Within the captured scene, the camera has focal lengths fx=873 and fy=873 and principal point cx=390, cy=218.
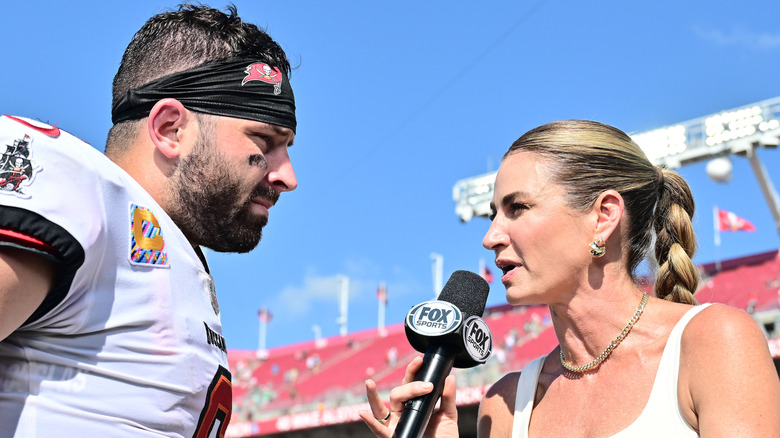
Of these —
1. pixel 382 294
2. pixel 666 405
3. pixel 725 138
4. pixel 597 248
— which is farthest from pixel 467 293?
pixel 382 294

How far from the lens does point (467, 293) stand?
258cm

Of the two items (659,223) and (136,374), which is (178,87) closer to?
(136,374)

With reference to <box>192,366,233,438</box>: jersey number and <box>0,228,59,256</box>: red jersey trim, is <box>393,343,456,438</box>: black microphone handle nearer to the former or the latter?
<box>192,366,233,438</box>: jersey number

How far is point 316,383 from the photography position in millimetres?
23969

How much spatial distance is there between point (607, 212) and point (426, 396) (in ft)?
3.21

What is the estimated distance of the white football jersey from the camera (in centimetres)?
163

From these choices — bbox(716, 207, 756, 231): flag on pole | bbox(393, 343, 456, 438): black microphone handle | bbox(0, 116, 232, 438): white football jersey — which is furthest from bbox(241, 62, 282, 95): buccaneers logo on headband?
bbox(716, 207, 756, 231): flag on pole

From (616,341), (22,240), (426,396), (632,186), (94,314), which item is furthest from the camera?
(632,186)

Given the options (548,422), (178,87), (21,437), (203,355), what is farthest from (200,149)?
(548,422)

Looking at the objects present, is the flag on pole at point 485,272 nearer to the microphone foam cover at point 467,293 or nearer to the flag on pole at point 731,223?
the flag on pole at point 731,223

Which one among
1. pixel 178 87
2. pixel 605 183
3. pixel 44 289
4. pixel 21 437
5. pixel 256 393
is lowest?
pixel 256 393

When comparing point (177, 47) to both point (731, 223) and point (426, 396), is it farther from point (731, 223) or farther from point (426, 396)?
point (731, 223)

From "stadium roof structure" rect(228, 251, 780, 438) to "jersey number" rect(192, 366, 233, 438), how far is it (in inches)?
504

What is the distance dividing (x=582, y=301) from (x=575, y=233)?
0.22 metres
